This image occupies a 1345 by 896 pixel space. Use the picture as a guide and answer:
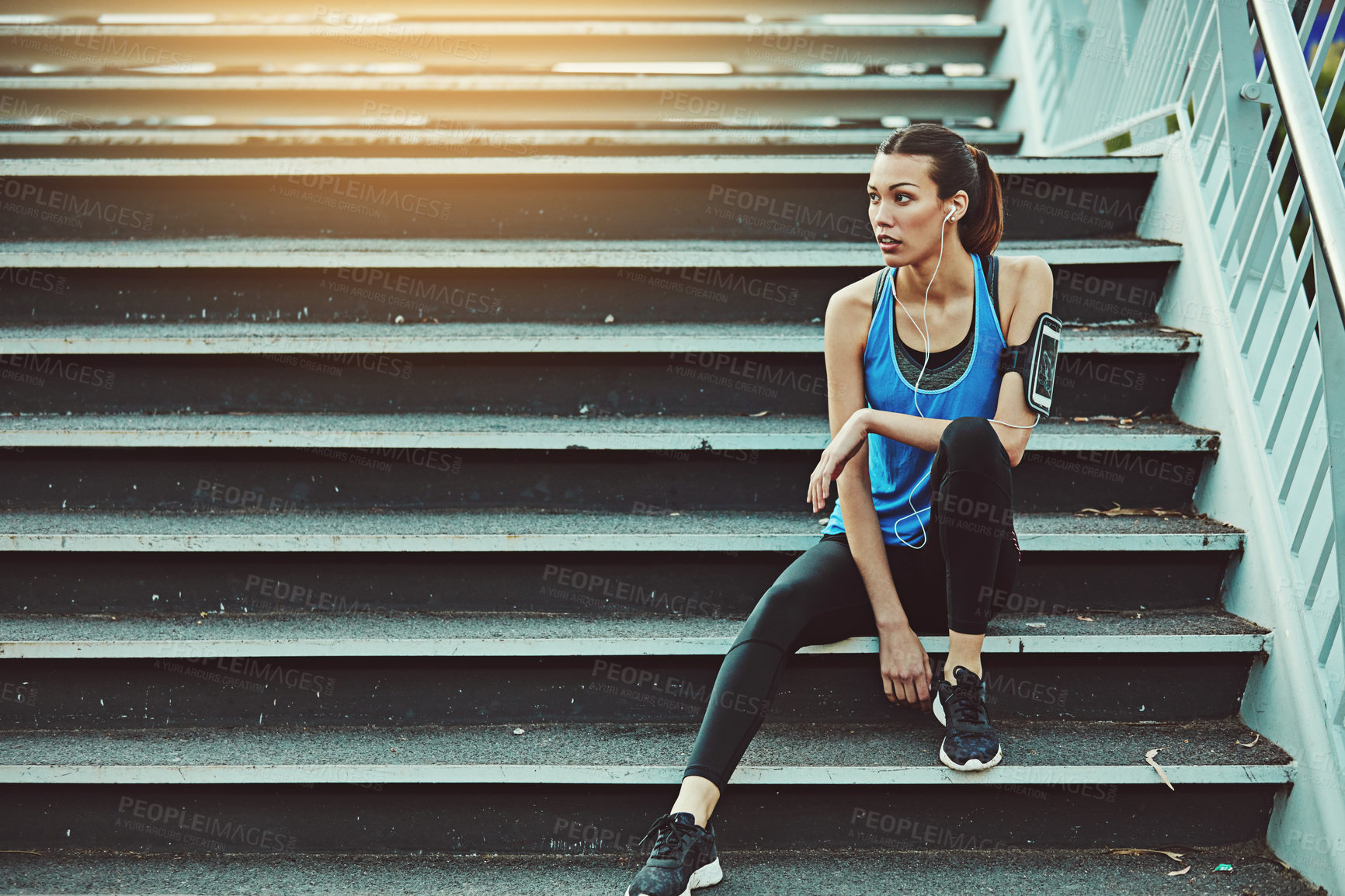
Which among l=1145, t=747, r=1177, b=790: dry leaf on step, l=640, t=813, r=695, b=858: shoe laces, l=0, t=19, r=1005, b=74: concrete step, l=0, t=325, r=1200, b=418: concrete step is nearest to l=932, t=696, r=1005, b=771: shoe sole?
l=1145, t=747, r=1177, b=790: dry leaf on step

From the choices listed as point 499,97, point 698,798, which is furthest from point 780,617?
point 499,97

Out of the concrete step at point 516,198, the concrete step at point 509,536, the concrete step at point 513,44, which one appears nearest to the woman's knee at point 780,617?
the concrete step at point 509,536

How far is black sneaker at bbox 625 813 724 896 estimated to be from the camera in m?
1.48

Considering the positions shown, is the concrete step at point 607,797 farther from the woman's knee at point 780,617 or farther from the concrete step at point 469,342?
the concrete step at point 469,342

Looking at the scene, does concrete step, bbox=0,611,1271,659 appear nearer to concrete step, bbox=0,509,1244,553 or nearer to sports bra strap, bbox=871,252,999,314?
concrete step, bbox=0,509,1244,553

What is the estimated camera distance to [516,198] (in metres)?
2.44

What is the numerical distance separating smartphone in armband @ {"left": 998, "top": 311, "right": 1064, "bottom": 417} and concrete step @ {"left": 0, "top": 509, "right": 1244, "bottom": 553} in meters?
0.33

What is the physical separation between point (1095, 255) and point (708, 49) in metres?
1.72

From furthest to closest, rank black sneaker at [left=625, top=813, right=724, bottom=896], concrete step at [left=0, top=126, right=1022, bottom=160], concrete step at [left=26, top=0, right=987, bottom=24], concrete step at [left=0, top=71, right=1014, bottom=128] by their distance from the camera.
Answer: concrete step at [left=26, top=0, right=987, bottom=24], concrete step at [left=0, top=71, right=1014, bottom=128], concrete step at [left=0, top=126, right=1022, bottom=160], black sneaker at [left=625, top=813, right=724, bottom=896]

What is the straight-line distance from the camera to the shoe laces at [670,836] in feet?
4.94

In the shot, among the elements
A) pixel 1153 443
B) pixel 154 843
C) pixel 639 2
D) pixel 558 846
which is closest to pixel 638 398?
pixel 558 846

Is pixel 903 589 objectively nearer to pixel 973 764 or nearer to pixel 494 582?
pixel 973 764

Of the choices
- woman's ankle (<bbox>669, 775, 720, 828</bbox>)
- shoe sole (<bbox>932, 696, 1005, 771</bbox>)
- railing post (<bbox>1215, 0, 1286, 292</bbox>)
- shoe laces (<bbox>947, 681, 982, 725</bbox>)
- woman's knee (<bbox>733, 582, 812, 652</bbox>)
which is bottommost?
woman's ankle (<bbox>669, 775, 720, 828</bbox>)

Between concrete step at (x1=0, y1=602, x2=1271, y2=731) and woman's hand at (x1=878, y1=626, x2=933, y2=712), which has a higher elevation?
woman's hand at (x1=878, y1=626, x2=933, y2=712)
